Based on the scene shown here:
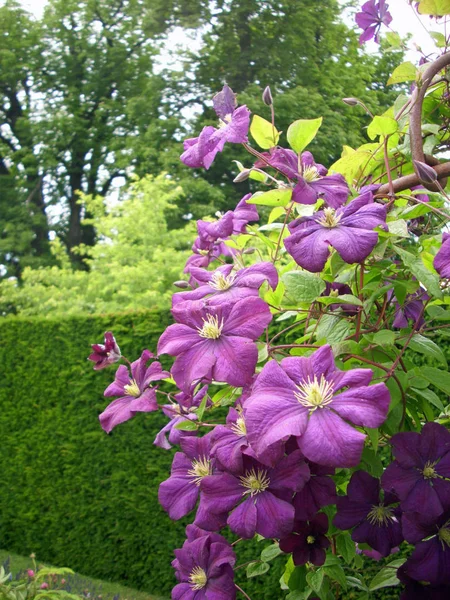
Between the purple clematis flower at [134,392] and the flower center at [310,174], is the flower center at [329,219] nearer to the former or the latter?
the flower center at [310,174]

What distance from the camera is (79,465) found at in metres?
4.69

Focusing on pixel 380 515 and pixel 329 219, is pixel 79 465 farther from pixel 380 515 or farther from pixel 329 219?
pixel 329 219

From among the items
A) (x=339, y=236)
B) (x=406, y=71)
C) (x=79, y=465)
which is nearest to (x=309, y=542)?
(x=339, y=236)

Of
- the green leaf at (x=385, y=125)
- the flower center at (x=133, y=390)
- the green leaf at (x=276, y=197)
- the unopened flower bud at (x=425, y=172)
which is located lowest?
the flower center at (x=133, y=390)

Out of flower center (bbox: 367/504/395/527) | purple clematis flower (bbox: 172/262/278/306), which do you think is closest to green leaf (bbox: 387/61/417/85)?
purple clematis flower (bbox: 172/262/278/306)

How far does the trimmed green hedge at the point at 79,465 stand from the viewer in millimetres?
4219

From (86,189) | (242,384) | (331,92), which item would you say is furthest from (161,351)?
(86,189)

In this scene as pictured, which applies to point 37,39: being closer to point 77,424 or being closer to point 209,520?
point 77,424

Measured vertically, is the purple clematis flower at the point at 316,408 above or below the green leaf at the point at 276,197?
below

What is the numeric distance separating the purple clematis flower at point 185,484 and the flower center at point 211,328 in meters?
0.25

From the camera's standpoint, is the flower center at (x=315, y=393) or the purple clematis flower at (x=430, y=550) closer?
the flower center at (x=315, y=393)

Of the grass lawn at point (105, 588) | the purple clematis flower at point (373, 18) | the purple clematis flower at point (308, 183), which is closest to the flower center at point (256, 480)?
the purple clematis flower at point (308, 183)

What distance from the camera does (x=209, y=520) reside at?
933mm

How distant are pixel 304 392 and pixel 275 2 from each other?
14370 mm
